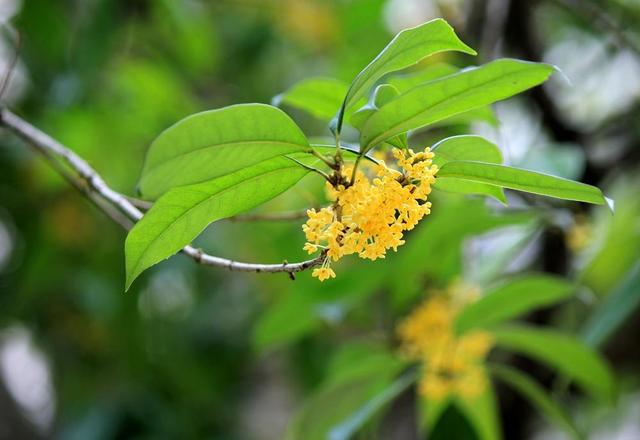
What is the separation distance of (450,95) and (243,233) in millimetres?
1581

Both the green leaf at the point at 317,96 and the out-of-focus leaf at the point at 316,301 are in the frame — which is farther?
the out-of-focus leaf at the point at 316,301

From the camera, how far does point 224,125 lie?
0.62 m

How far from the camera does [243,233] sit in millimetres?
2186

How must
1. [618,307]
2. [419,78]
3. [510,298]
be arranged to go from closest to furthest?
[419,78] → [618,307] → [510,298]

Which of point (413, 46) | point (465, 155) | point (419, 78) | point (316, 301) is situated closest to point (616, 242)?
point (316, 301)

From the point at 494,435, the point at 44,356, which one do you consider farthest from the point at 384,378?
the point at 44,356

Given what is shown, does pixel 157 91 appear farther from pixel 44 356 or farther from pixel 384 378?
pixel 384 378

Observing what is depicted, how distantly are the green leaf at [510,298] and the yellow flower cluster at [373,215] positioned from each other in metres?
0.65

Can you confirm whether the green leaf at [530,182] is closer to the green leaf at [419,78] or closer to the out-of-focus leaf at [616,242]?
the green leaf at [419,78]

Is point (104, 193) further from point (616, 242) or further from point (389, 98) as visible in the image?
point (616, 242)

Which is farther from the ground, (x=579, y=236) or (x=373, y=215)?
(x=373, y=215)

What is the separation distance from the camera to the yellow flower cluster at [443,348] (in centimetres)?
127

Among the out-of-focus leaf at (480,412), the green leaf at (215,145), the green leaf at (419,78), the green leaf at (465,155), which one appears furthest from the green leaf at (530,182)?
the out-of-focus leaf at (480,412)

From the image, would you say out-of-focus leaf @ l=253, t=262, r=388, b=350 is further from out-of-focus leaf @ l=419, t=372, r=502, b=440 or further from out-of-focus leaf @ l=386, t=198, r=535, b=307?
out-of-focus leaf @ l=419, t=372, r=502, b=440
